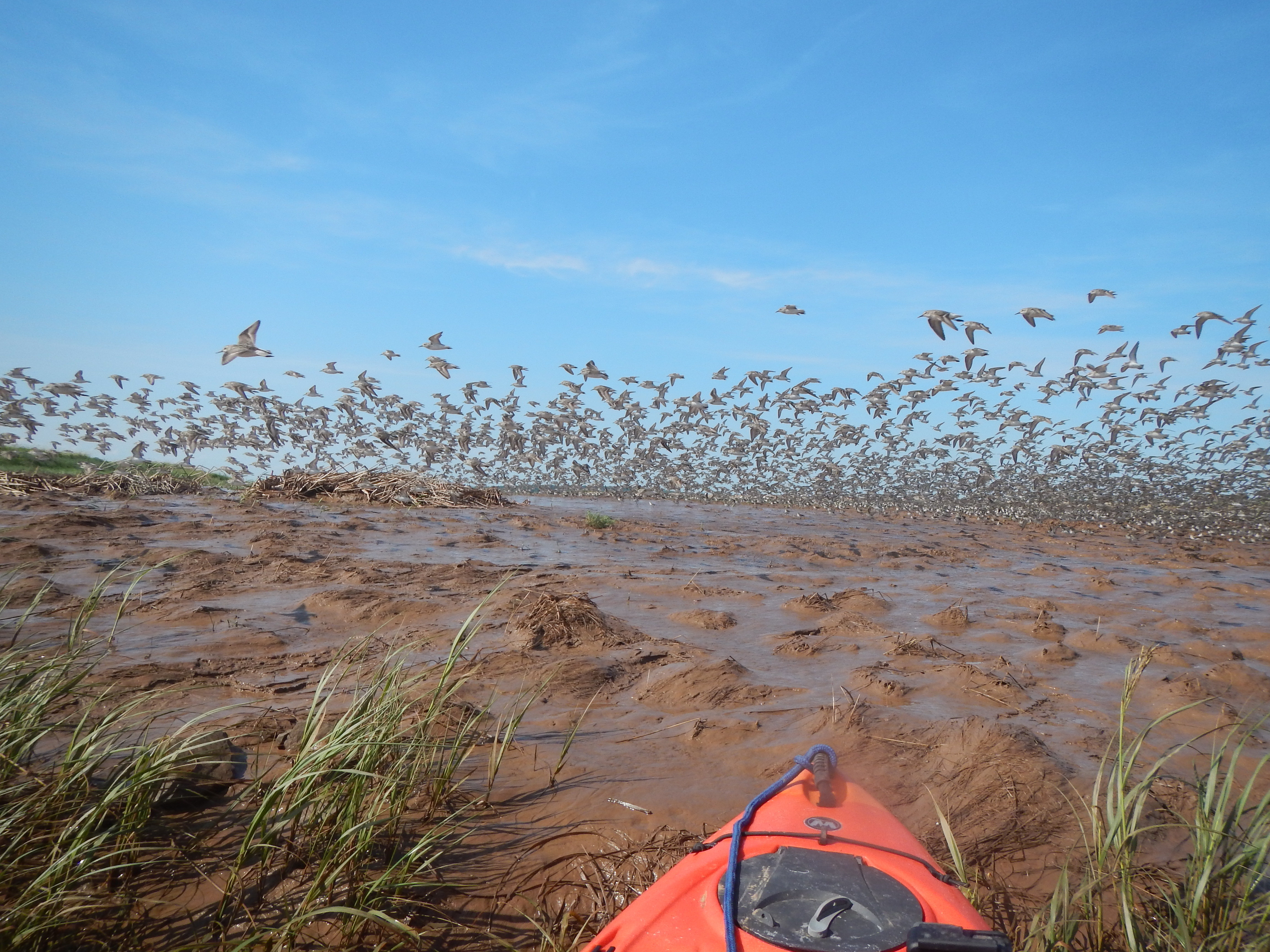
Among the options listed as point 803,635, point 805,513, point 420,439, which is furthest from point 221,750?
point 420,439

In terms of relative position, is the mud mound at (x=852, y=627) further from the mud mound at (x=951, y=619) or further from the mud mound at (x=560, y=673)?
the mud mound at (x=560, y=673)

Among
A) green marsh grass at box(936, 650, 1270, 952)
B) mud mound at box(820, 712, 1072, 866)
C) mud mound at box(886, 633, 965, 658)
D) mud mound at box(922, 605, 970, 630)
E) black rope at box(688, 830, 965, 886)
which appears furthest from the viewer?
mud mound at box(922, 605, 970, 630)

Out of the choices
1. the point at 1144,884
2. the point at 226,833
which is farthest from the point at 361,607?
the point at 1144,884

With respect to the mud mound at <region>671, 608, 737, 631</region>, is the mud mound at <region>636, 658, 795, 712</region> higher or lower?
lower

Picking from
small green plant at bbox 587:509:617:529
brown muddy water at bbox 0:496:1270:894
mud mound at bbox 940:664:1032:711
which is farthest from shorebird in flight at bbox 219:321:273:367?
mud mound at bbox 940:664:1032:711

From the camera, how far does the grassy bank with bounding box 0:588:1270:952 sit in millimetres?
2393

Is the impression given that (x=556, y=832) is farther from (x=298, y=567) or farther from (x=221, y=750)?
(x=298, y=567)

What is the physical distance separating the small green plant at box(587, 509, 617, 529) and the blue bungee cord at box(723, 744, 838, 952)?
466 inches

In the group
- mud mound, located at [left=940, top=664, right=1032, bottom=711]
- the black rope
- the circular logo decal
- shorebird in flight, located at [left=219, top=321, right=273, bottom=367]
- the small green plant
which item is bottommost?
mud mound, located at [left=940, top=664, right=1032, bottom=711]

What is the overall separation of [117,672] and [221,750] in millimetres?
1767

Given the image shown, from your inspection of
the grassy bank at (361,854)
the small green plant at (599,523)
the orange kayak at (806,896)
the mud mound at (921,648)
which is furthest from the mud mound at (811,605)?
the small green plant at (599,523)

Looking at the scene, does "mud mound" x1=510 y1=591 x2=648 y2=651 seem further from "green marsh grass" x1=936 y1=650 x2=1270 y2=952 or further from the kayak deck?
"green marsh grass" x1=936 y1=650 x2=1270 y2=952

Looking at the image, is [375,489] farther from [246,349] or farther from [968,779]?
[968,779]

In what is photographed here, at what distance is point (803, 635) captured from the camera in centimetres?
669
